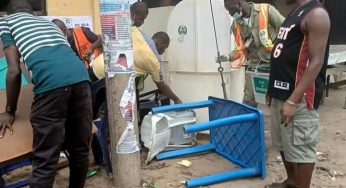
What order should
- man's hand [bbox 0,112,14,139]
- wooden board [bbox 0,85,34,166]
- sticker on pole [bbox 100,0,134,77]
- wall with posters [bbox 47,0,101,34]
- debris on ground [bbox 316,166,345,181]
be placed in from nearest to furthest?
wooden board [bbox 0,85,34,166], man's hand [bbox 0,112,14,139], sticker on pole [bbox 100,0,134,77], debris on ground [bbox 316,166,345,181], wall with posters [bbox 47,0,101,34]

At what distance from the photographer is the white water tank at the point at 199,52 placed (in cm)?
479

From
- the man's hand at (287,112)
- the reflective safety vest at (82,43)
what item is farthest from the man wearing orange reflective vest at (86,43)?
the man's hand at (287,112)

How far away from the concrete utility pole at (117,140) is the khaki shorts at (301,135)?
124cm

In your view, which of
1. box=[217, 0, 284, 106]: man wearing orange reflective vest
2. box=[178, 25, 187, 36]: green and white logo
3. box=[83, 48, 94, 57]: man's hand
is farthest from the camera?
box=[83, 48, 94, 57]: man's hand

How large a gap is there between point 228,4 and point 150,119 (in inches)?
56.5

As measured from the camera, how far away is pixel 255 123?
375 cm

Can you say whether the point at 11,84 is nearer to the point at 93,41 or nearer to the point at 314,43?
the point at 314,43

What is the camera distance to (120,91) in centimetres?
345

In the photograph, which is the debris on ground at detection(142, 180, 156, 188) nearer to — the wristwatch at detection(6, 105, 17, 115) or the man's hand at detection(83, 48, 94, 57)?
the wristwatch at detection(6, 105, 17, 115)

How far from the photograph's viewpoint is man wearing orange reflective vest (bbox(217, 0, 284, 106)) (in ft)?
14.2

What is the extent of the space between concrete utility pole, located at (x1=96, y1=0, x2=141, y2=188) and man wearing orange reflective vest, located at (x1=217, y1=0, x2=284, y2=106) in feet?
4.80

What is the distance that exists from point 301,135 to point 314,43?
0.66 meters

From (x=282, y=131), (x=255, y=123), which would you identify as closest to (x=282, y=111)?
(x=282, y=131)

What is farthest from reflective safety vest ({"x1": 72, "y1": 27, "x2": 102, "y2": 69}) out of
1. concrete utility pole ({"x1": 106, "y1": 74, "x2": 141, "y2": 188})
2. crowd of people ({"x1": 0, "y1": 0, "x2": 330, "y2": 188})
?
crowd of people ({"x1": 0, "y1": 0, "x2": 330, "y2": 188})
